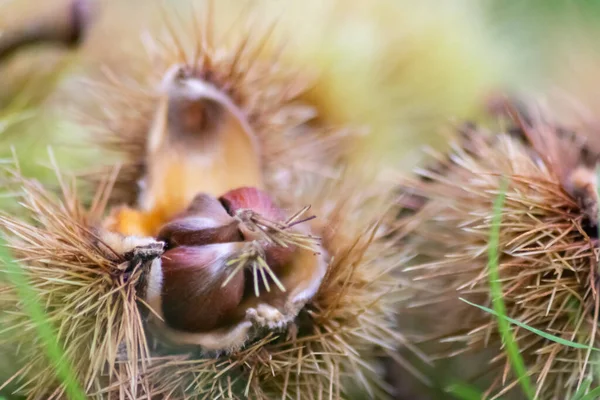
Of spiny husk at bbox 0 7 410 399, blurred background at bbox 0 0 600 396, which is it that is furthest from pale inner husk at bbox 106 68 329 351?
blurred background at bbox 0 0 600 396

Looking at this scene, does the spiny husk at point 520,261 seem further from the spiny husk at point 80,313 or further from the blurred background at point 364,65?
the spiny husk at point 80,313

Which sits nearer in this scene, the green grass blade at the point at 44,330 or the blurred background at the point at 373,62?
the green grass blade at the point at 44,330

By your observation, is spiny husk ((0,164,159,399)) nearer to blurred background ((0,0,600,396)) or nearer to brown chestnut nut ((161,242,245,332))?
brown chestnut nut ((161,242,245,332))

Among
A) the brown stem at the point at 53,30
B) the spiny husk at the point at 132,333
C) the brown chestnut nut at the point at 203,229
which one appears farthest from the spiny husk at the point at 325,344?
the brown stem at the point at 53,30

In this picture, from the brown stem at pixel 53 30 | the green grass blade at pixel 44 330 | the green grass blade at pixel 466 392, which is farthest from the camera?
the brown stem at pixel 53 30

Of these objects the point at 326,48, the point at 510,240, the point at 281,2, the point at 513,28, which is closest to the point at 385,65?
the point at 326,48

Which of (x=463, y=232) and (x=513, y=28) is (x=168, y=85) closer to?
(x=463, y=232)

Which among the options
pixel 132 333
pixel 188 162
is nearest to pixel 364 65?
pixel 188 162
